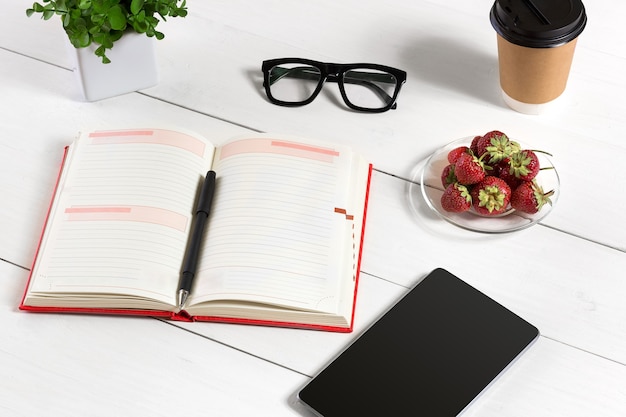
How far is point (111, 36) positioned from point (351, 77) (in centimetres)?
39

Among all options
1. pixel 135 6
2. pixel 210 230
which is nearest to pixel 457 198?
pixel 210 230

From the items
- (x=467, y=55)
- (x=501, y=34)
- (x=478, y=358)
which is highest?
(x=501, y=34)

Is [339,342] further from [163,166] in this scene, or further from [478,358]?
[163,166]

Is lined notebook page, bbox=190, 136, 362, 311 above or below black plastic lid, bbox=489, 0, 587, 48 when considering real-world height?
below

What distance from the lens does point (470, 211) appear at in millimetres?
1288

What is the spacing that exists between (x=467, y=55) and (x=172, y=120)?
51 cm

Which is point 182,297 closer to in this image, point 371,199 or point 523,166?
point 371,199

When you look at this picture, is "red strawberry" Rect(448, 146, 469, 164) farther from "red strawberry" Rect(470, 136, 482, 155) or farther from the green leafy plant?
the green leafy plant

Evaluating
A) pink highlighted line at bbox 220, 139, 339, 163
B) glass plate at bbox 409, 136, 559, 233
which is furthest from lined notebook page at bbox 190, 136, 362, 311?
glass plate at bbox 409, 136, 559, 233

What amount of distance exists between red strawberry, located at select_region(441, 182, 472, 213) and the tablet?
105 mm

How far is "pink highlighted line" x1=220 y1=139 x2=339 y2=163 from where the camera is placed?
1305mm

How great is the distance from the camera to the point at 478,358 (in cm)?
113

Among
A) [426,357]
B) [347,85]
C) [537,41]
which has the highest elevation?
[537,41]

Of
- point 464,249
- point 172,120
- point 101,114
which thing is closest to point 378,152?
point 464,249
